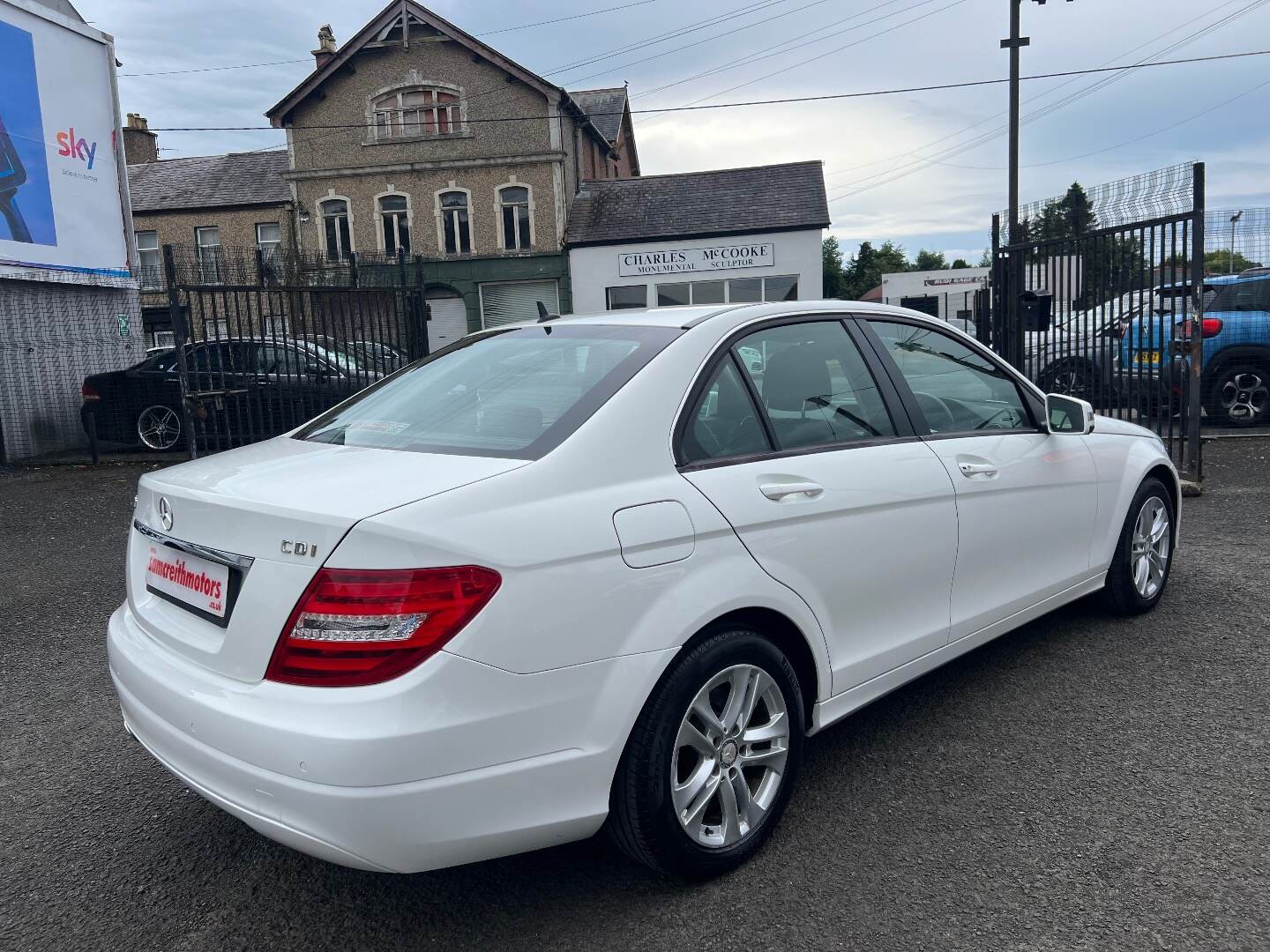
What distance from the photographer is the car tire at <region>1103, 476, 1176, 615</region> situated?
461 centimetres

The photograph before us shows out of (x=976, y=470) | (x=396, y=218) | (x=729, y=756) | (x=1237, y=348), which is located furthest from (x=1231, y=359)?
(x=396, y=218)

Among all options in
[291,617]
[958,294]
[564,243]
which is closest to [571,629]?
[291,617]

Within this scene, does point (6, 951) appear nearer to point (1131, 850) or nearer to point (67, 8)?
point (1131, 850)

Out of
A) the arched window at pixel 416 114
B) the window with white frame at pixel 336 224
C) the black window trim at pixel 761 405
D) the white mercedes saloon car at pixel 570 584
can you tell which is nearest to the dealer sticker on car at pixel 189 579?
the white mercedes saloon car at pixel 570 584

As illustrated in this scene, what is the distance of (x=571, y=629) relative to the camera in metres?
2.29

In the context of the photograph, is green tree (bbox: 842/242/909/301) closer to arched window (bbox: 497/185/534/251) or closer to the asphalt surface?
arched window (bbox: 497/185/534/251)

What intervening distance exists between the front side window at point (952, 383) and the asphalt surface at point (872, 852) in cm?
109

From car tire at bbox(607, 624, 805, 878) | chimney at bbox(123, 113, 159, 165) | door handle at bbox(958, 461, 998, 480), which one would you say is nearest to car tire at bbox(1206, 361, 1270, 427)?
door handle at bbox(958, 461, 998, 480)

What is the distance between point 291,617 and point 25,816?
176 centimetres

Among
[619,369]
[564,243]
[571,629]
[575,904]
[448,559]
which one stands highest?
[564,243]

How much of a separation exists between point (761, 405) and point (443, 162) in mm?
29953

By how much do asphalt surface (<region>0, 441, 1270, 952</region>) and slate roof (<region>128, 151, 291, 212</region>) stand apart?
31.7 metres

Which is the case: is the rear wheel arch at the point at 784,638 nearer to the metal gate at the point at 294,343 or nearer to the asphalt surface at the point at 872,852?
the asphalt surface at the point at 872,852

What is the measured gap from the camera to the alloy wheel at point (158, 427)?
12844 mm
